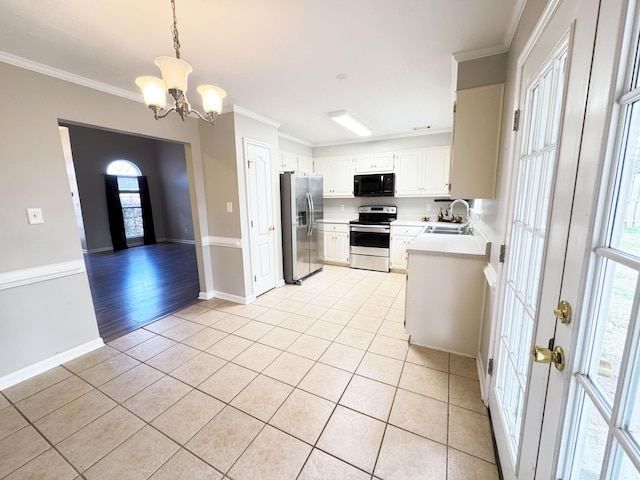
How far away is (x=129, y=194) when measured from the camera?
721cm


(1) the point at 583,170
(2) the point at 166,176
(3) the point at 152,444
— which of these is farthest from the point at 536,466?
(2) the point at 166,176

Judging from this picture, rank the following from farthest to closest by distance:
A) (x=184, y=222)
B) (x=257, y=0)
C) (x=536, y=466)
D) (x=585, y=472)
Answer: (x=184, y=222) → (x=257, y=0) → (x=536, y=466) → (x=585, y=472)

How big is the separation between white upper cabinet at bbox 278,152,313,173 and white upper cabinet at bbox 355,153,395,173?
98 centimetres

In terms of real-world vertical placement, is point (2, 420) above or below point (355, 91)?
below

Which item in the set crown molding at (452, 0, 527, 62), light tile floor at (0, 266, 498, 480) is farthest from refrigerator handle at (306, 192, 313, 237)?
crown molding at (452, 0, 527, 62)

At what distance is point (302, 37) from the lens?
68.7 inches

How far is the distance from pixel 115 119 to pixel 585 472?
367 centimetres

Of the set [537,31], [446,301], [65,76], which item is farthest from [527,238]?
[65,76]

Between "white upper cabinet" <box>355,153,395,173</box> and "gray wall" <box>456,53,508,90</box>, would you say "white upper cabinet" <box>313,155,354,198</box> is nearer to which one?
"white upper cabinet" <box>355,153,395,173</box>

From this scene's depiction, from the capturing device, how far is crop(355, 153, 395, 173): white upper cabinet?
4609 mm

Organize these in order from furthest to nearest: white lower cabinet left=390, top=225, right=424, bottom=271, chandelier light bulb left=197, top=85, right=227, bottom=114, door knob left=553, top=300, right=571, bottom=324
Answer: white lower cabinet left=390, top=225, right=424, bottom=271 → chandelier light bulb left=197, top=85, right=227, bottom=114 → door knob left=553, top=300, right=571, bottom=324

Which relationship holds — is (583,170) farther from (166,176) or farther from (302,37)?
(166,176)

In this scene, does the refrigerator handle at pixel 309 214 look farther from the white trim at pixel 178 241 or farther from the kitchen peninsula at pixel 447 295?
the white trim at pixel 178 241

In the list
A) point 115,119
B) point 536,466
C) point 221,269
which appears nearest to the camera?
point 536,466
